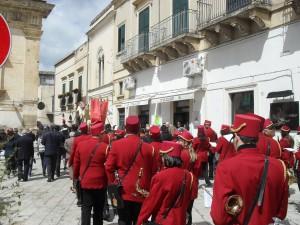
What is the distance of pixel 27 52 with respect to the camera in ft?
80.5

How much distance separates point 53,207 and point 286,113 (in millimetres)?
7561

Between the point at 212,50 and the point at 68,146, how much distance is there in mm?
7388

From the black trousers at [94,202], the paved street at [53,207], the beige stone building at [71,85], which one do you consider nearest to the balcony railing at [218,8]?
the paved street at [53,207]

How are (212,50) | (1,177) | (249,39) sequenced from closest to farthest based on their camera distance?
1. (1,177)
2. (249,39)
3. (212,50)

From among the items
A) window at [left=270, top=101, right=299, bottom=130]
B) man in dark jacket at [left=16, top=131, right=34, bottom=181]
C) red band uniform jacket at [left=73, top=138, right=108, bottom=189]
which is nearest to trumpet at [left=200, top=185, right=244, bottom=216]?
red band uniform jacket at [left=73, top=138, right=108, bottom=189]

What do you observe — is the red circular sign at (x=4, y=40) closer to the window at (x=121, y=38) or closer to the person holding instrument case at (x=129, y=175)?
the person holding instrument case at (x=129, y=175)

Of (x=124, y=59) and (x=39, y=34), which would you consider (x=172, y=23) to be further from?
(x=39, y=34)

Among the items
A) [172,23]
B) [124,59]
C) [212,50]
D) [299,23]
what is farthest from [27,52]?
[299,23]

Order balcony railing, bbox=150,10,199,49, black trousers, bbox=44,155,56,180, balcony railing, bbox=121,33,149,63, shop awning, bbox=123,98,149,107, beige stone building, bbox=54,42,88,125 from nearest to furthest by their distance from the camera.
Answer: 1. black trousers, bbox=44,155,56,180
2. balcony railing, bbox=150,10,199,49
3. shop awning, bbox=123,98,149,107
4. balcony railing, bbox=121,33,149,63
5. beige stone building, bbox=54,42,88,125

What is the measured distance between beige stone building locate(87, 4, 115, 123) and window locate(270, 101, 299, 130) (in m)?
15.6

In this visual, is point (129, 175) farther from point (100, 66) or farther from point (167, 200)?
point (100, 66)

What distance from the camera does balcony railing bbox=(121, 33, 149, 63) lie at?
22.8m

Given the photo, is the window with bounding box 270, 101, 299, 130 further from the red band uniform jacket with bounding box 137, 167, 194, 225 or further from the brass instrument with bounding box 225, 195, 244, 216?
the brass instrument with bounding box 225, 195, 244, 216

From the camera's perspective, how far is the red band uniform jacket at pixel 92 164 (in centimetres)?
670
